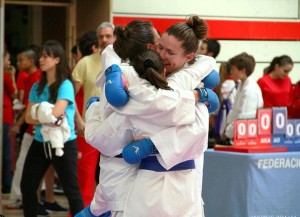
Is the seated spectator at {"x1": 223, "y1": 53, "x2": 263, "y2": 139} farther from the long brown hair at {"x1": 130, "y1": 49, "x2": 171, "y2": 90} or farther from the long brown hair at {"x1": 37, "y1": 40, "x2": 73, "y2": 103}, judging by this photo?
the long brown hair at {"x1": 130, "y1": 49, "x2": 171, "y2": 90}

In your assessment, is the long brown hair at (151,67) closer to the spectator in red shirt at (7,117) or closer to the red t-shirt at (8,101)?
the spectator in red shirt at (7,117)

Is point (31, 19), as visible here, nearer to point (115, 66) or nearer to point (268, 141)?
point (268, 141)

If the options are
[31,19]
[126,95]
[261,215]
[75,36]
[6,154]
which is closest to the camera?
[126,95]

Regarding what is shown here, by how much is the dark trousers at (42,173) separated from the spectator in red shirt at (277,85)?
333cm

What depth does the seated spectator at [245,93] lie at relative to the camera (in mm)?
9000

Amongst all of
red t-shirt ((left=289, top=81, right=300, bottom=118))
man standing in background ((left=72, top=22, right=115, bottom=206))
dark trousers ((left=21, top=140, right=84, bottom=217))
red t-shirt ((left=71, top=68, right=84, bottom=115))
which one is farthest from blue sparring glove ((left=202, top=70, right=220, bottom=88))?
red t-shirt ((left=289, top=81, right=300, bottom=118))

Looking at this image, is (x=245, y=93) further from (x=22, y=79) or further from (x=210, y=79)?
(x=210, y=79)

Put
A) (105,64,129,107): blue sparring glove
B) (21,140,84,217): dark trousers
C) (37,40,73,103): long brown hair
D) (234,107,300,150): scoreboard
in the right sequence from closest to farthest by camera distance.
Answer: (105,64,129,107): blue sparring glove
(234,107,300,150): scoreboard
(21,140,84,217): dark trousers
(37,40,73,103): long brown hair

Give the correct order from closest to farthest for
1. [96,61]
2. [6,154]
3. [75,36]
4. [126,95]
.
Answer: [126,95] → [96,61] → [6,154] → [75,36]

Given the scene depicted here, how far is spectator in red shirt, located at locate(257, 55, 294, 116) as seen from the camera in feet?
33.2

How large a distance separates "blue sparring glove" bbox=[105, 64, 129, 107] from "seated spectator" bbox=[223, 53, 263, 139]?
457 cm

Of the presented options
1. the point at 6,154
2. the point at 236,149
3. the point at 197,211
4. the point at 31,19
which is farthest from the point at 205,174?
the point at 31,19

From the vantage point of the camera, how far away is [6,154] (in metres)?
10.6

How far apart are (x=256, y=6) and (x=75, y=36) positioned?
2.45 m
